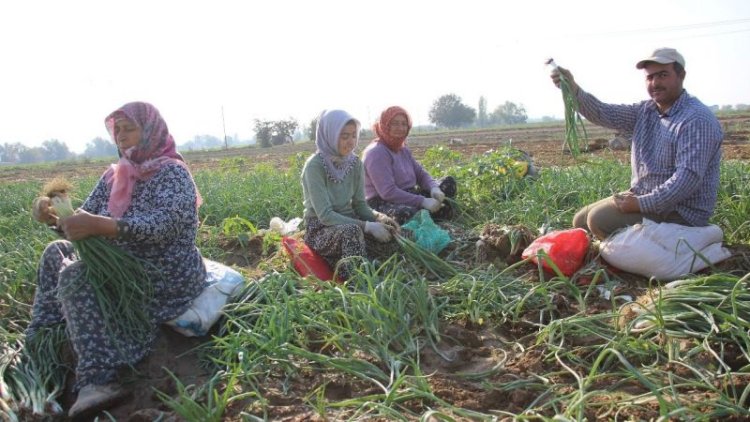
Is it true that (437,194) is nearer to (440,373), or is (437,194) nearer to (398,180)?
(398,180)

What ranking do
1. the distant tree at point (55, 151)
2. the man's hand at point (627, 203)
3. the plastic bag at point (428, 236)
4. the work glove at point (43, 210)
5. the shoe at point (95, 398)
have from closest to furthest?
the shoe at point (95, 398), the work glove at point (43, 210), the man's hand at point (627, 203), the plastic bag at point (428, 236), the distant tree at point (55, 151)

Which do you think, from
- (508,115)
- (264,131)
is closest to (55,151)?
(264,131)

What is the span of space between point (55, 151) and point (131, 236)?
85073 millimetres

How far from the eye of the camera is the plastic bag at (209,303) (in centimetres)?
230

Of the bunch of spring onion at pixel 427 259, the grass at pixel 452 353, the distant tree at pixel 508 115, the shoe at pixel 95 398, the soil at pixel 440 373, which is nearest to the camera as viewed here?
the grass at pixel 452 353

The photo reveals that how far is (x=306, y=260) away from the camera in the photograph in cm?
306

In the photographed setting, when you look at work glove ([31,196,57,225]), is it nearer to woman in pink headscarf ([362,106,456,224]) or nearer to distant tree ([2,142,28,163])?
woman in pink headscarf ([362,106,456,224])

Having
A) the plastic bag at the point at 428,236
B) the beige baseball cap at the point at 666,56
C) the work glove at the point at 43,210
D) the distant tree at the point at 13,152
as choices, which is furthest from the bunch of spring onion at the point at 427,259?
the distant tree at the point at 13,152

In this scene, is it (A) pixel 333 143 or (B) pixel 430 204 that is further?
(B) pixel 430 204

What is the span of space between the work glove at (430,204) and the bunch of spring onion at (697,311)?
1859 mm

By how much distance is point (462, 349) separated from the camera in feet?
6.98

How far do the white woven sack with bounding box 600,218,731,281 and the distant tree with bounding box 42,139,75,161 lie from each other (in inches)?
3106

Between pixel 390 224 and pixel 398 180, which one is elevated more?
pixel 398 180

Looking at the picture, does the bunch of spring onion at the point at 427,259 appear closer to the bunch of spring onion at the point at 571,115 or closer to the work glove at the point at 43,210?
the bunch of spring onion at the point at 571,115
